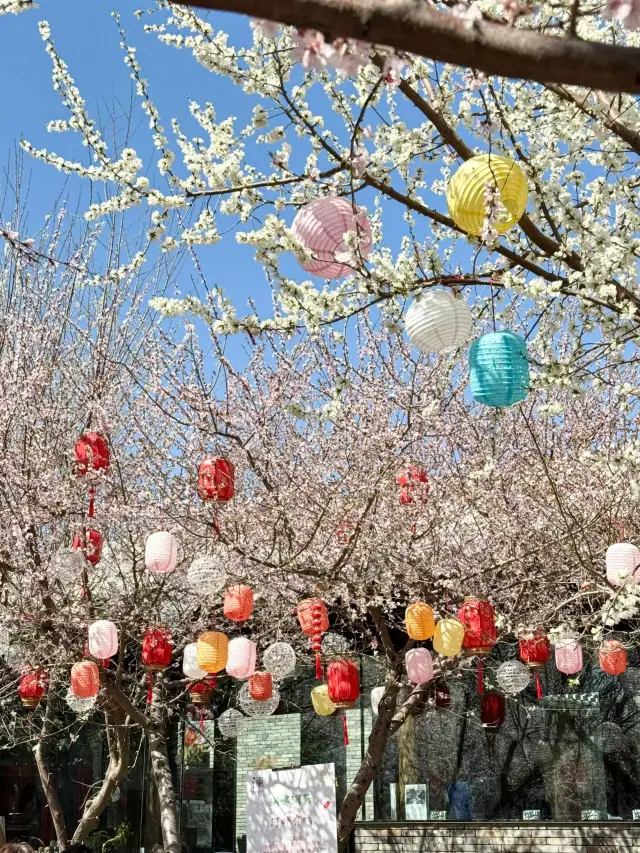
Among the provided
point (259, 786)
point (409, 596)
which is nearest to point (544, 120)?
point (409, 596)

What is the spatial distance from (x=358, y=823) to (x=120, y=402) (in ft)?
20.3

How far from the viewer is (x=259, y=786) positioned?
8.86 m

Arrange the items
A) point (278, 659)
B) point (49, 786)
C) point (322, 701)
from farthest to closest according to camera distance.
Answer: point (49, 786) → point (322, 701) → point (278, 659)

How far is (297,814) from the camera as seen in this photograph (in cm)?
838

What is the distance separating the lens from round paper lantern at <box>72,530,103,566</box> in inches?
342

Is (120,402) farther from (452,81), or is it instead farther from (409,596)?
(452,81)

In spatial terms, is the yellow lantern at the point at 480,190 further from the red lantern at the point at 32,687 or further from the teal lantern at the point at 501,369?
the red lantern at the point at 32,687

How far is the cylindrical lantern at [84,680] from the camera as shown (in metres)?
8.40

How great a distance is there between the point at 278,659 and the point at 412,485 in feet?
6.76

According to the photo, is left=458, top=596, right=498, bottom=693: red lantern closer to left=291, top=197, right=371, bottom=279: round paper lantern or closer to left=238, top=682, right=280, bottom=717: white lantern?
left=238, top=682, right=280, bottom=717: white lantern

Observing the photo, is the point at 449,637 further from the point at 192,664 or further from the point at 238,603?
the point at 192,664

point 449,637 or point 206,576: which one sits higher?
point 206,576

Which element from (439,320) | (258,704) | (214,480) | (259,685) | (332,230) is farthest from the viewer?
(258,704)

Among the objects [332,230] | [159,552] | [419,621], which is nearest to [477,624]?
[419,621]
